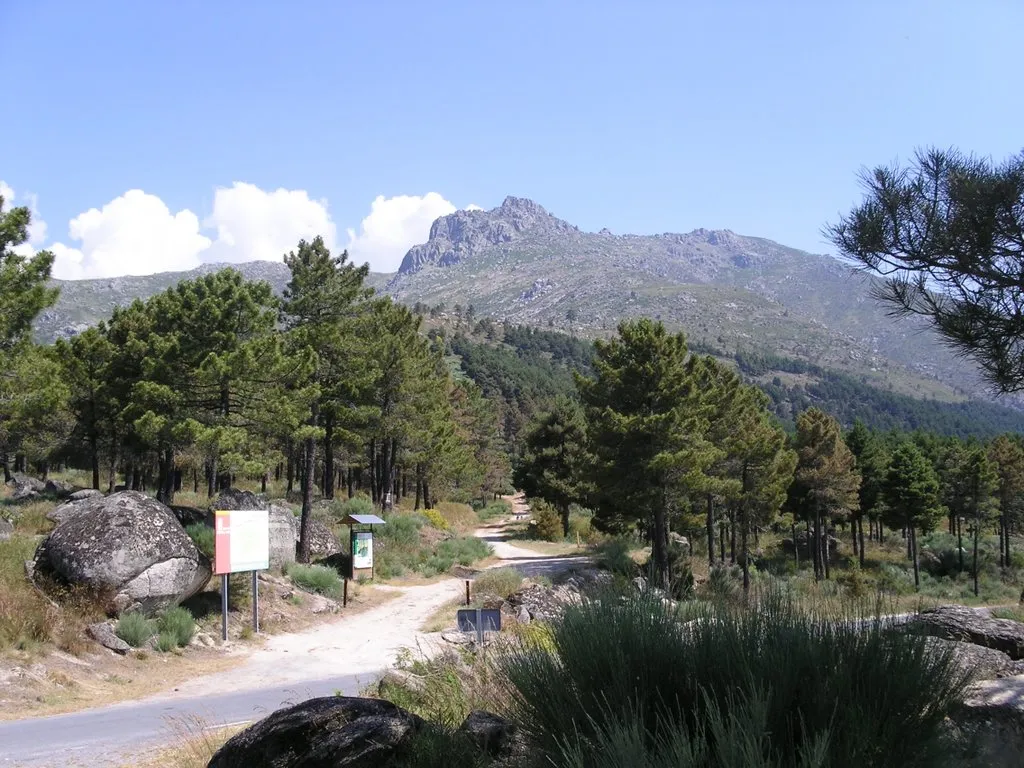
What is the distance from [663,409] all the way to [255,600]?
53.6 ft

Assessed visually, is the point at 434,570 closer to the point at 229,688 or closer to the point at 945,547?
the point at 229,688

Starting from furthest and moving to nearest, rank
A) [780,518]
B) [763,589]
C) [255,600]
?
[780,518]
[255,600]
[763,589]

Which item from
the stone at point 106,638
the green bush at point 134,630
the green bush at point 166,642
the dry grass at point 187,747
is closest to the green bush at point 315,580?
the green bush at point 166,642

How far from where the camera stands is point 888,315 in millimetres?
8133

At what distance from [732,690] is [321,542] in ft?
73.8

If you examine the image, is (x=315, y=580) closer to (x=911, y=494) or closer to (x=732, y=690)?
(x=732, y=690)

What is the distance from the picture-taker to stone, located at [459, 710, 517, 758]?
4207 millimetres

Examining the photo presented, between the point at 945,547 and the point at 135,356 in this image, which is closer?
the point at 135,356

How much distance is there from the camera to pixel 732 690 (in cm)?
344

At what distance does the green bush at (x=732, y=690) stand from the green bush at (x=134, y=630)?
11.1 m

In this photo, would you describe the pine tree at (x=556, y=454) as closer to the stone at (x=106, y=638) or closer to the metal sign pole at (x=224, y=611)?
the metal sign pole at (x=224, y=611)

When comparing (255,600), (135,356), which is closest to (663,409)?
(255,600)

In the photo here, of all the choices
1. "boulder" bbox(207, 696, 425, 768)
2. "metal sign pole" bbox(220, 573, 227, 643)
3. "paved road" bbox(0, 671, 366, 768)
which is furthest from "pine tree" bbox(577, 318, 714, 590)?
"boulder" bbox(207, 696, 425, 768)

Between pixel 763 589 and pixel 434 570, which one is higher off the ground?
pixel 763 589
